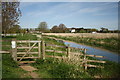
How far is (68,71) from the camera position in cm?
586

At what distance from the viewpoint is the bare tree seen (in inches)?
959

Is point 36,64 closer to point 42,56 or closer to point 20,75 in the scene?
point 42,56

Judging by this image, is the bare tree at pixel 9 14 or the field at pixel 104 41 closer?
the field at pixel 104 41

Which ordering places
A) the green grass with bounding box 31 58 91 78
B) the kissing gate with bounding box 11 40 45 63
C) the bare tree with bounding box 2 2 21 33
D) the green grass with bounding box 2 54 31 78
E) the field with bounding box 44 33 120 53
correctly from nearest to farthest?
the green grass with bounding box 2 54 31 78 < the green grass with bounding box 31 58 91 78 < the kissing gate with bounding box 11 40 45 63 < the field with bounding box 44 33 120 53 < the bare tree with bounding box 2 2 21 33

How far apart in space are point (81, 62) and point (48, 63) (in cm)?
192

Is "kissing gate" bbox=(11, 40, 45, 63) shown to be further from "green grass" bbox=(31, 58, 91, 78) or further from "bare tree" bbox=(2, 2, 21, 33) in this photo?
"bare tree" bbox=(2, 2, 21, 33)

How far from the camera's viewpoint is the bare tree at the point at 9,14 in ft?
79.9

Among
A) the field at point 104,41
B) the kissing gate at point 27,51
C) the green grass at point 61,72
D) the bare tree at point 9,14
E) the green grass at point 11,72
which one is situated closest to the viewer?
the green grass at point 11,72

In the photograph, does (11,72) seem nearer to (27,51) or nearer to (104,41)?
(27,51)

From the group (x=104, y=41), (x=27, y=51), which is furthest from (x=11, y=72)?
(x=104, y=41)

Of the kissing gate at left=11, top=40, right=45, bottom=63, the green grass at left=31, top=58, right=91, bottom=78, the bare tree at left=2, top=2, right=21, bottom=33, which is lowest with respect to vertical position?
the green grass at left=31, top=58, right=91, bottom=78

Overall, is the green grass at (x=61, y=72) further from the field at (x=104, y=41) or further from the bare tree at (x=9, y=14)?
the bare tree at (x=9, y=14)

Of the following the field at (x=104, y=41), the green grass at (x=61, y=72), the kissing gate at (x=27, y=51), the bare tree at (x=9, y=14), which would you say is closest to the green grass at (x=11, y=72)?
the kissing gate at (x=27, y=51)

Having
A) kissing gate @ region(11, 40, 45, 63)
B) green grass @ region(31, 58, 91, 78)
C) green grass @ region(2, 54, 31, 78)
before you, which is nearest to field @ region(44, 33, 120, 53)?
green grass @ region(31, 58, 91, 78)
